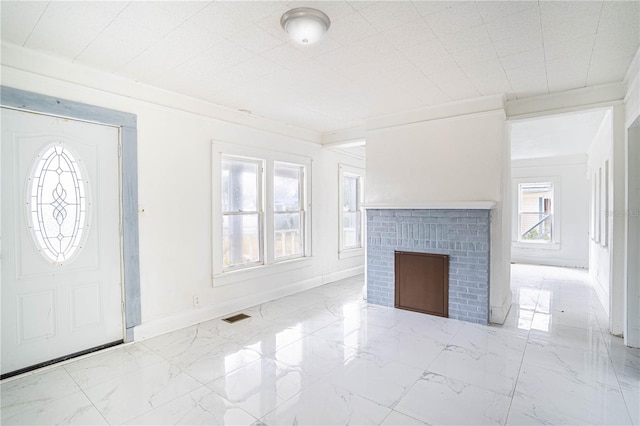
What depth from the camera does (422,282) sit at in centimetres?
424

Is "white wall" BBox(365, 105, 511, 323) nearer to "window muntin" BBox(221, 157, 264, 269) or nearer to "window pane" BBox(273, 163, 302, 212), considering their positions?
"window pane" BBox(273, 163, 302, 212)

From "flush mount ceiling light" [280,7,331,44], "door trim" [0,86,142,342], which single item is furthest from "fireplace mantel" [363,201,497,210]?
"door trim" [0,86,142,342]

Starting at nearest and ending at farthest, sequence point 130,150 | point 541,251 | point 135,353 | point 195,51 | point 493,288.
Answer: point 195,51
point 135,353
point 130,150
point 493,288
point 541,251

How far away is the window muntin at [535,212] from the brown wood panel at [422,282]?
18.1 feet

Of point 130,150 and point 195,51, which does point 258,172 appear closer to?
point 130,150

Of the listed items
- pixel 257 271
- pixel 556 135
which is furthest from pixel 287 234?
pixel 556 135

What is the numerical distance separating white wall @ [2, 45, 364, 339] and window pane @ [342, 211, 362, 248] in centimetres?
229

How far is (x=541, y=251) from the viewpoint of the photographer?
7.91m

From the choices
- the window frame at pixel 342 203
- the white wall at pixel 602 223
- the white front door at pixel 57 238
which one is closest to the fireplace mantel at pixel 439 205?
the window frame at pixel 342 203

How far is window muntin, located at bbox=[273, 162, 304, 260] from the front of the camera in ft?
16.5

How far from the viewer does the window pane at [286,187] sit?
501 cm

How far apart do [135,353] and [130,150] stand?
6.47ft

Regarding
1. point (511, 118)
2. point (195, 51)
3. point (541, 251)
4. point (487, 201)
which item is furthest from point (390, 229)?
point (541, 251)

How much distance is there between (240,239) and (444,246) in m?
2.71
